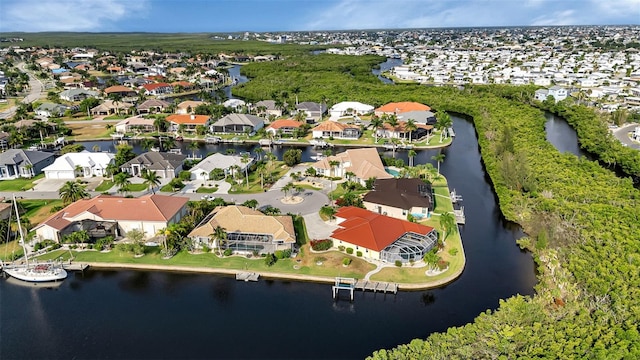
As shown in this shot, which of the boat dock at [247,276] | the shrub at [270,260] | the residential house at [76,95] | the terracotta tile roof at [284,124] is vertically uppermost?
the residential house at [76,95]

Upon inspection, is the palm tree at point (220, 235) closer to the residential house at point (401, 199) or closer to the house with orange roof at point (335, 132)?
the residential house at point (401, 199)

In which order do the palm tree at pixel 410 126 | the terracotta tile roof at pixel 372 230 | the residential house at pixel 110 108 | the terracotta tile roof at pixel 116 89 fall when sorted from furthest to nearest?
the terracotta tile roof at pixel 116 89 < the residential house at pixel 110 108 < the palm tree at pixel 410 126 < the terracotta tile roof at pixel 372 230

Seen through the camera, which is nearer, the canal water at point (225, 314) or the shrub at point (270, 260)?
the canal water at point (225, 314)

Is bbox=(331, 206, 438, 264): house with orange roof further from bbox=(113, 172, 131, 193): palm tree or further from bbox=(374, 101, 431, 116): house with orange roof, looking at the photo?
Answer: bbox=(374, 101, 431, 116): house with orange roof

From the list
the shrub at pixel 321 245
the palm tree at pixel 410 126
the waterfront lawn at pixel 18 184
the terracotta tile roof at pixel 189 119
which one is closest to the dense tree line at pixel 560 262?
the palm tree at pixel 410 126

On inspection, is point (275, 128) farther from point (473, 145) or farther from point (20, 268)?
point (20, 268)

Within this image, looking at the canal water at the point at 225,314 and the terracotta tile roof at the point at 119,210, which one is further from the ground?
the terracotta tile roof at the point at 119,210
